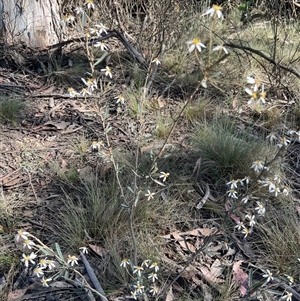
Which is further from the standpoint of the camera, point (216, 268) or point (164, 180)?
point (216, 268)

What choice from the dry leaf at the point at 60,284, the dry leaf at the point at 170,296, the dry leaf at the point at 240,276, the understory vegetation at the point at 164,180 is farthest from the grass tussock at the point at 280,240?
the dry leaf at the point at 60,284

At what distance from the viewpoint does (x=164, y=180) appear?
2201 millimetres

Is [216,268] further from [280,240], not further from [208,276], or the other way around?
[280,240]

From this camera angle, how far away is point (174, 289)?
2396 mm

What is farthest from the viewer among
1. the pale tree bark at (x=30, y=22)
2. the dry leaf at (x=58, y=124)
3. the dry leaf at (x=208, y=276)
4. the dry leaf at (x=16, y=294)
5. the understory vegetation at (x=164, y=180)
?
the pale tree bark at (x=30, y=22)

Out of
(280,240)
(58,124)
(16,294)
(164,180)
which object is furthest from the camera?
(58,124)

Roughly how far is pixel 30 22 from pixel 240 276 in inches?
118

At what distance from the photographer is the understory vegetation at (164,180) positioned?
2.14 m

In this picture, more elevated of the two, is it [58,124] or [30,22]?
[30,22]

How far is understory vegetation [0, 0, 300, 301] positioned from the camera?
2.14 m

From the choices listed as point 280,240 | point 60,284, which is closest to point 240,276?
point 280,240

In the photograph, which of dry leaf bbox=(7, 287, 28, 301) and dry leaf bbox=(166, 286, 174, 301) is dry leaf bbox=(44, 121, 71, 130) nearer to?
dry leaf bbox=(7, 287, 28, 301)

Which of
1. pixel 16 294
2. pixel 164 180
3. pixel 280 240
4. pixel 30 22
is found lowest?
pixel 16 294

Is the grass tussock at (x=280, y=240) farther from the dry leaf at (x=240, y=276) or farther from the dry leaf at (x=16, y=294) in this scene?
the dry leaf at (x=16, y=294)
